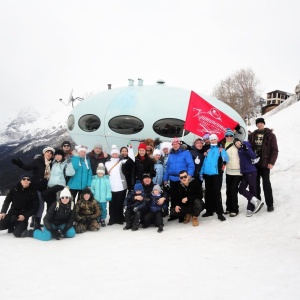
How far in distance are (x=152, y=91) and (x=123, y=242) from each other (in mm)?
6084

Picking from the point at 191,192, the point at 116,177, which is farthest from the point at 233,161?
the point at 116,177

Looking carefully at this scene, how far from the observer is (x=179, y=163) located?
617 cm

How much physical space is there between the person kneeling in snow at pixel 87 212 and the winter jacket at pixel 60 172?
447 mm

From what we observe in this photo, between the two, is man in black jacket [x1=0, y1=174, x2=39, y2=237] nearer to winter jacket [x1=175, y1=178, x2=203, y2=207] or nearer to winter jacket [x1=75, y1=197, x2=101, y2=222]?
winter jacket [x1=75, y1=197, x2=101, y2=222]

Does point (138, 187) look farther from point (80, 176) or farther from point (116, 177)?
point (80, 176)

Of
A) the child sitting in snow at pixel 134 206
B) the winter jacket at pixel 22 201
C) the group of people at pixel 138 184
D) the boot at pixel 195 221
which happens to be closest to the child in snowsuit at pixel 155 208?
the group of people at pixel 138 184

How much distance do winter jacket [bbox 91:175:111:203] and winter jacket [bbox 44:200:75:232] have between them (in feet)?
2.51

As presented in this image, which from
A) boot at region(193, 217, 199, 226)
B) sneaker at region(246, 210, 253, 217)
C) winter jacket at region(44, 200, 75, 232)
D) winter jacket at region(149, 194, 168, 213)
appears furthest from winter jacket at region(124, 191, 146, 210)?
sneaker at region(246, 210, 253, 217)

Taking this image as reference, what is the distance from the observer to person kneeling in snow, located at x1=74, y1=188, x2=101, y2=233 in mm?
5910

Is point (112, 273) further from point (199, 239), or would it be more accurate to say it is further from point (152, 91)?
point (152, 91)

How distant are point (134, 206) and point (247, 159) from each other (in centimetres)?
234

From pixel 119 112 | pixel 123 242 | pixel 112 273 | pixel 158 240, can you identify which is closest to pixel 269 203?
pixel 158 240

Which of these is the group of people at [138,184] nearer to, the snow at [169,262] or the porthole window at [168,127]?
the snow at [169,262]

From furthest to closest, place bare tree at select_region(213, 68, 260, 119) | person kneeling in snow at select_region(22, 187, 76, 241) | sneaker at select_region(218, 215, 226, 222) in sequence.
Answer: bare tree at select_region(213, 68, 260, 119), sneaker at select_region(218, 215, 226, 222), person kneeling in snow at select_region(22, 187, 76, 241)
